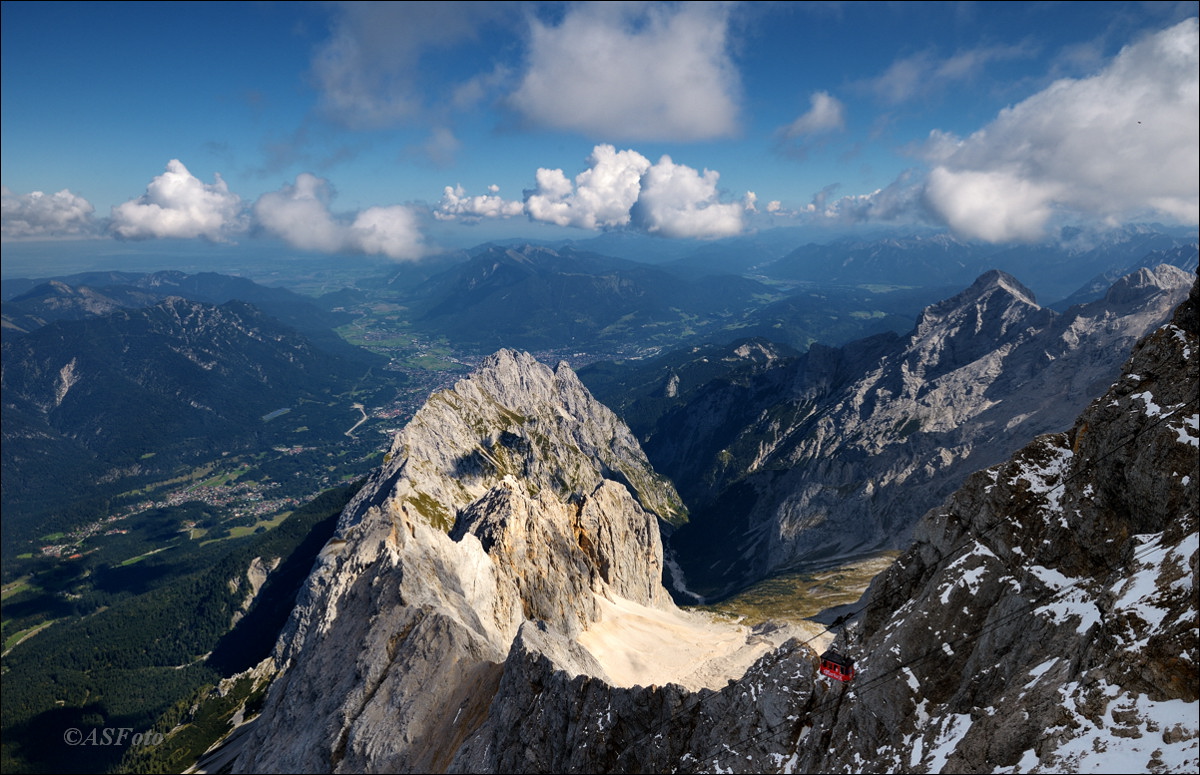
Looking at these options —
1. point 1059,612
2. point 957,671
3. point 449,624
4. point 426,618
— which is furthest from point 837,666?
point 426,618

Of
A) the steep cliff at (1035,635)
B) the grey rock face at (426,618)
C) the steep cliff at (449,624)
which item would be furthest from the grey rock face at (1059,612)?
the grey rock face at (426,618)

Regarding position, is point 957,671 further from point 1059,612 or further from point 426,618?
point 426,618

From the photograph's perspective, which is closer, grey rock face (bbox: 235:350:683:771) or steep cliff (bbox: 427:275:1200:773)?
steep cliff (bbox: 427:275:1200:773)

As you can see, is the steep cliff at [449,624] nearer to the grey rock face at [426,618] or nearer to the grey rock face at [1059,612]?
the grey rock face at [426,618]

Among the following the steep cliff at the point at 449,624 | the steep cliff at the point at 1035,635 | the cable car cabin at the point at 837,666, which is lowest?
the steep cliff at the point at 449,624

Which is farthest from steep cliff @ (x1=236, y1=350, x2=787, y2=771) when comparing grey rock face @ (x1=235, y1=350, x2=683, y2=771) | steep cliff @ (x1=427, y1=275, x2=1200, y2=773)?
steep cliff @ (x1=427, y1=275, x2=1200, y2=773)

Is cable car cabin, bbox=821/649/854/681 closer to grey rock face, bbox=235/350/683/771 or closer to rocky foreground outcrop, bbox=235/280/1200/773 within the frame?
rocky foreground outcrop, bbox=235/280/1200/773

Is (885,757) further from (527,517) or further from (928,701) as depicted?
(527,517)

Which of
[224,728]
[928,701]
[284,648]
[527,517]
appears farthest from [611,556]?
[928,701]
